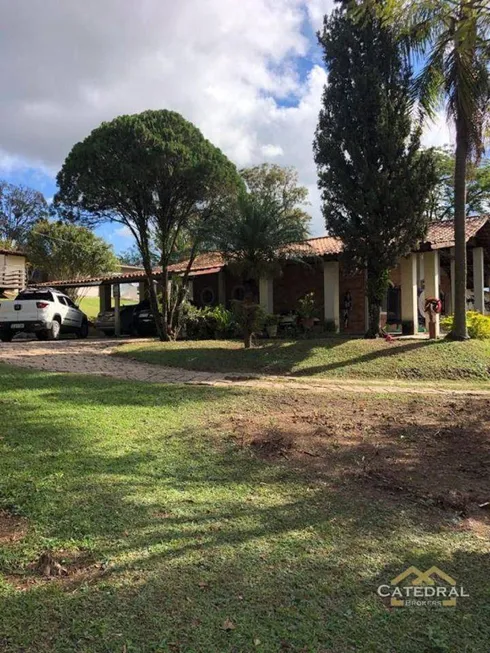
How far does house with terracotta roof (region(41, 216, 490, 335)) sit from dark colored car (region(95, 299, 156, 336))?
1.21 meters

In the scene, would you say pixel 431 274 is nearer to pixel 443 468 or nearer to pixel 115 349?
pixel 115 349

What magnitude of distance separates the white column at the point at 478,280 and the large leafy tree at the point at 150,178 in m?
9.05

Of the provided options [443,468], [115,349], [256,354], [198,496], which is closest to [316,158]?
[256,354]

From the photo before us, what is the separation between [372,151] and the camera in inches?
491

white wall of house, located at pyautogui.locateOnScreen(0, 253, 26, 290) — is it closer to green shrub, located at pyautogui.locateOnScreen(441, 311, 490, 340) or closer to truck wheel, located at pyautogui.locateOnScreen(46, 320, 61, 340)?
truck wheel, located at pyautogui.locateOnScreen(46, 320, 61, 340)

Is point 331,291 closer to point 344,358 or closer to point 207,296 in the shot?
point 344,358

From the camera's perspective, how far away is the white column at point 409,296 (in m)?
15.6

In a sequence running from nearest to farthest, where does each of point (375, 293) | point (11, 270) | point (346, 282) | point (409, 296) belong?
point (375, 293)
point (409, 296)
point (346, 282)
point (11, 270)

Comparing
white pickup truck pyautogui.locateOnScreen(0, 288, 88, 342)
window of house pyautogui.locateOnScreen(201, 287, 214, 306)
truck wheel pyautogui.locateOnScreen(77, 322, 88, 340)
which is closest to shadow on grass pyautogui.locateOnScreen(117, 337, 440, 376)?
white pickup truck pyautogui.locateOnScreen(0, 288, 88, 342)

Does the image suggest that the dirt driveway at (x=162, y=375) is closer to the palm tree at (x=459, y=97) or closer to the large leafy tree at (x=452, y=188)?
the palm tree at (x=459, y=97)

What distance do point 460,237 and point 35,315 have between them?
12.5 meters

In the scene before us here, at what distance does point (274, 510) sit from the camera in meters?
3.58

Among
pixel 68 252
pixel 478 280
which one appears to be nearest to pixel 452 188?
pixel 478 280

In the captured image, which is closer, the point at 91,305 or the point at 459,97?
the point at 459,97
